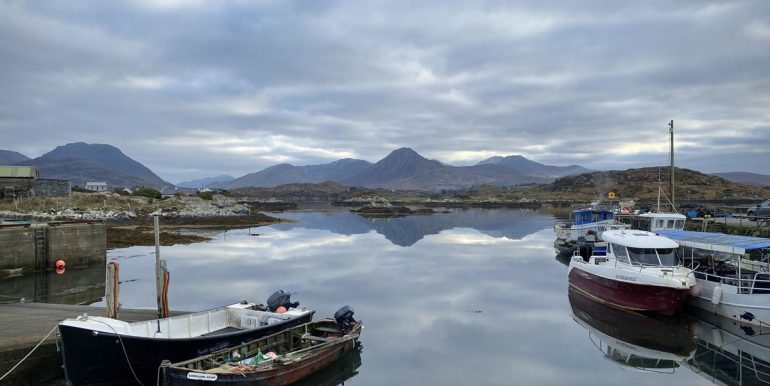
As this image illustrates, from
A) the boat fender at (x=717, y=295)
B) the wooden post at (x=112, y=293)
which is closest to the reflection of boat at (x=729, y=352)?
the boat fender at (x=717, y=295)

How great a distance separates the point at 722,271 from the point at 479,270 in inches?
593

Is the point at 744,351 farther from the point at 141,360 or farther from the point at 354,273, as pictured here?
the point at 354,273

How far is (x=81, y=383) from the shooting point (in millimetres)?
12469

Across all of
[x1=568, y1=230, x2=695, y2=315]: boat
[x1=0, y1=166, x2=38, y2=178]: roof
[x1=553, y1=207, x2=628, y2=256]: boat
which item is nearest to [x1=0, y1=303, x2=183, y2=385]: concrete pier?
[x1=568, y1=230, x2=695, y2=315]: boat

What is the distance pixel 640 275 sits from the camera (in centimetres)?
2062

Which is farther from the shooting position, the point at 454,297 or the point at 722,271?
the point at 454,297

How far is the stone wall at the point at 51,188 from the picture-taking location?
65000mm

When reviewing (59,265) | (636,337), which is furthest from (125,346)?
(59,265)

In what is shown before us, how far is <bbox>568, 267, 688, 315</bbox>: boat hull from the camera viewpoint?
20.1 meters

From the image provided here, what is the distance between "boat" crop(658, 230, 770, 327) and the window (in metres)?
2.74

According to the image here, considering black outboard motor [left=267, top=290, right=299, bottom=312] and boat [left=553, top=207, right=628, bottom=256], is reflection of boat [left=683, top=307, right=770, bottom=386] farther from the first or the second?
boat [left=553, top=207, right=628, bottom=256]

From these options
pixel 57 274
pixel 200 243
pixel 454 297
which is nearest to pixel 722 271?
pixel 454 297

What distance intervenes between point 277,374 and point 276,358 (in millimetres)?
453

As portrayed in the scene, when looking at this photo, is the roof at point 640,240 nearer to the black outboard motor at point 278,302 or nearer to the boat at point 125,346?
the black outboard motor at point 278,302
